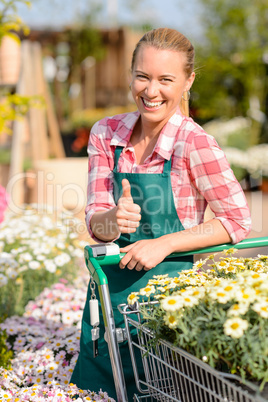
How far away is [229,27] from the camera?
11.4 m

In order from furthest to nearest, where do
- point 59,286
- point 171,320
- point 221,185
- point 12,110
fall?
point 12,110
point 59,286
point 221,185
point 171,320

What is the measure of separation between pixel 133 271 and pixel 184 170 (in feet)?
1.43

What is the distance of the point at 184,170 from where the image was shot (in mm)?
1838

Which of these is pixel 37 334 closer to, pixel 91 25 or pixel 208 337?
pixel 208 337

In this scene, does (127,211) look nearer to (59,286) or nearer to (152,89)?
(152,89)

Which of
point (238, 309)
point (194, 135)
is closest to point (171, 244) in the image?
point (194, 135)

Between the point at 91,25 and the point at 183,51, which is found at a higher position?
the point at 91,25

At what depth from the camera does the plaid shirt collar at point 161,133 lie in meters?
1.85

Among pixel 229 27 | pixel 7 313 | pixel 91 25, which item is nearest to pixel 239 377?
pixel 7 313

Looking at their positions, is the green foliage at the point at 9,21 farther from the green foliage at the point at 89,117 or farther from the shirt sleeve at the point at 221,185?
the green foliage at the point at 89,117

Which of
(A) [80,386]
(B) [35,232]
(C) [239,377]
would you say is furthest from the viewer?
(B) [35,232]

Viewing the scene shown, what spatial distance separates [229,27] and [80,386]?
10741 mm

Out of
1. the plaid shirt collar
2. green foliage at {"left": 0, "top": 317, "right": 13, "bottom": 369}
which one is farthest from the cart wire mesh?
green foliage at {"left": 0, "top": 317, "right": 13, "bottom": 369}

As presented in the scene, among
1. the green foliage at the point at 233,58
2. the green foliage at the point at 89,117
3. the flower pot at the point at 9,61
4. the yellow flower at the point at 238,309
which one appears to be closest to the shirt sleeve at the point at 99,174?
the yellow flower at the point at 238,309
